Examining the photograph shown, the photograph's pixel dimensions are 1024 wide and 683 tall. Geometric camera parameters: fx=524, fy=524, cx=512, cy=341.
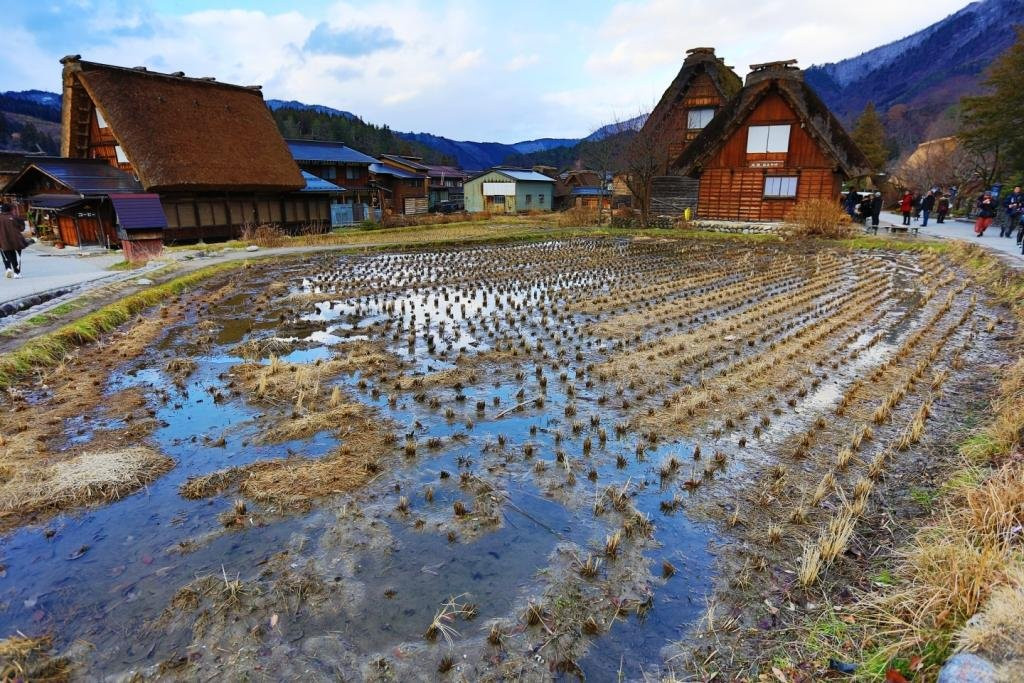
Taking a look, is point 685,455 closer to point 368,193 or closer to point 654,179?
point 654,179

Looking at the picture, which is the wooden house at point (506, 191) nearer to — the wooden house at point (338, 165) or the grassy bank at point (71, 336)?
the wooden house at point (338, 165)

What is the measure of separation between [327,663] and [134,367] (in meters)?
5.43

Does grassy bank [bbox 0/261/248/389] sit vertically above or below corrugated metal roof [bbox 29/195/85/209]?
below

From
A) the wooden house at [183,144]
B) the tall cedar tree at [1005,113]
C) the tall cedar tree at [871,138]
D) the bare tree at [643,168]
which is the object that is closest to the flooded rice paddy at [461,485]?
the wooden house at [183,144]

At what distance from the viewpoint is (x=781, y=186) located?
69.6 ft

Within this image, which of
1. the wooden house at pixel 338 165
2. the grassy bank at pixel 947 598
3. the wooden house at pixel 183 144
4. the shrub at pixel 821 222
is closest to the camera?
the grassy bank at pixel 947 598

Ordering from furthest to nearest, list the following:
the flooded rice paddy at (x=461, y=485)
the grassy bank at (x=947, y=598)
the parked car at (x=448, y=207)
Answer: the parked car at (x=448, y=207), the flooded rice paddy at (x=461, y=485), the grassy bank at (x=947, y=598)

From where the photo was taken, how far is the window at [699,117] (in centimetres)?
2606

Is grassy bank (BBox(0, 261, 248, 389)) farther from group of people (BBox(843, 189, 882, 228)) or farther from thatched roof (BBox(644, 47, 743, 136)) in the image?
thatched roof (BBox(644, 47, 743, 136))

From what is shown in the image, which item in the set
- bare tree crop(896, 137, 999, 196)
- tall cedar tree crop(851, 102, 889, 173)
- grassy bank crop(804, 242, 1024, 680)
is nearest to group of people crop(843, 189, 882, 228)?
bare tree crop(896, 137, 999, 196)

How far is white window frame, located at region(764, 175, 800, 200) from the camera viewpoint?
68.6 feet

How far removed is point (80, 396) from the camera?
204 inches

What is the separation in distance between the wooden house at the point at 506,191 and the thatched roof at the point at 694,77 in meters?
16.4

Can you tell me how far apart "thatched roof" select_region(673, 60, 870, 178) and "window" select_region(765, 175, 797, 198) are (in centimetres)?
159
